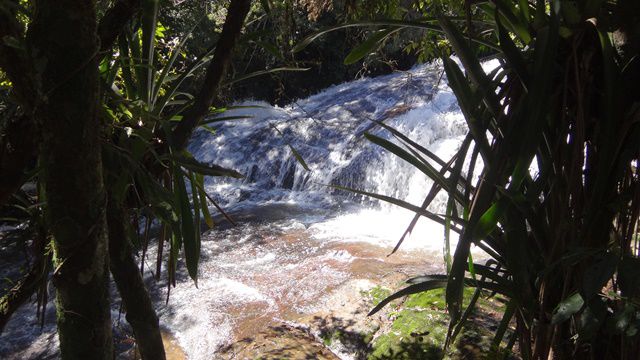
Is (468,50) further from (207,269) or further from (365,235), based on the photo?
(365,235)

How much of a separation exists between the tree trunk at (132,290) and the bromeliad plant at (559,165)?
2.82 ft

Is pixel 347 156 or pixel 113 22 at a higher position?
pixel 113 22

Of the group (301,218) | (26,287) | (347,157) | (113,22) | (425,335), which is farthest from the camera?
(347,157)

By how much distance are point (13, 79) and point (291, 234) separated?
596 cm

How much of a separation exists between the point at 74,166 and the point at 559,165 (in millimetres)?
1024

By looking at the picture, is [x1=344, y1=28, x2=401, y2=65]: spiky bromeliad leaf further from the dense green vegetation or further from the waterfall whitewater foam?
the waterfall whitewater foam

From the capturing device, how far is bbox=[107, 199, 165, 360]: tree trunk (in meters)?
1.63

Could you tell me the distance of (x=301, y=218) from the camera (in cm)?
771

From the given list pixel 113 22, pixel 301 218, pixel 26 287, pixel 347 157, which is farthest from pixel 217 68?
pixel 347 157

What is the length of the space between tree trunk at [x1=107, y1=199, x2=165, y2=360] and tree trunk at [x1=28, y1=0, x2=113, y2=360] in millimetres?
517

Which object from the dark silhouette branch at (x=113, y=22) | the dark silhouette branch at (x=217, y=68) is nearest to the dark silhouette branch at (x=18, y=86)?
the dark silhouette branch at (x=113, y=22)

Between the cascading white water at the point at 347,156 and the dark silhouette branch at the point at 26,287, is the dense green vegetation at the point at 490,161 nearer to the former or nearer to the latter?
the dark silhouette branch at the point at 26,287

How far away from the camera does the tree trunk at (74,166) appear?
967 mm

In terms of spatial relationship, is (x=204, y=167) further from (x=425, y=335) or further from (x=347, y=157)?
(x=347, y=157)
